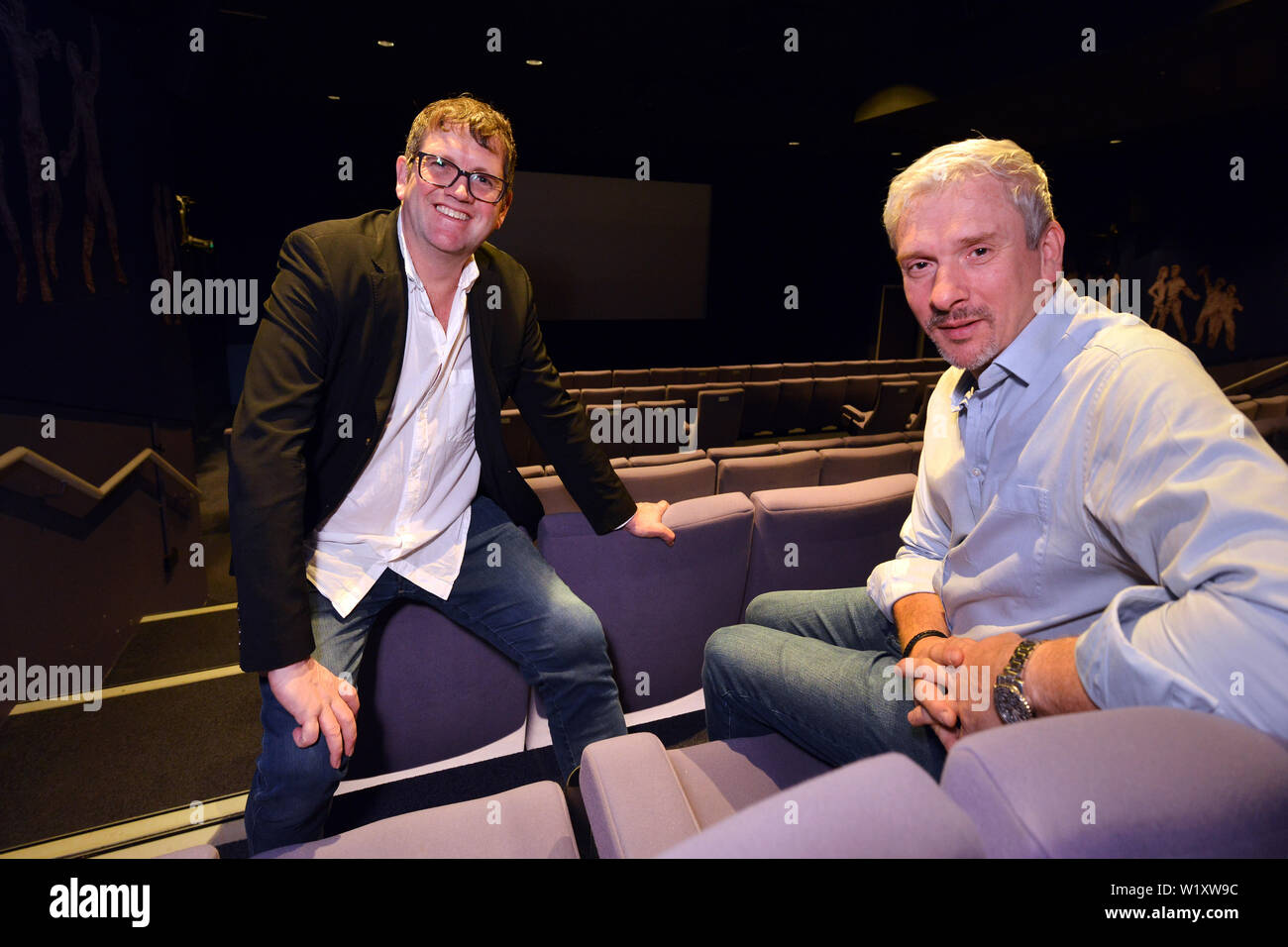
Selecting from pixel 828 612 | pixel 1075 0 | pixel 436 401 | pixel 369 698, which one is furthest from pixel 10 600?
pixel 1075 0

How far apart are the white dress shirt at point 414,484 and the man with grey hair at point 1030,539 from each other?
0.78 m

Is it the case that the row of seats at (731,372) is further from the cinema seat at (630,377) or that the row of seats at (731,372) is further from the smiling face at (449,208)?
the smiling face at (449,208)

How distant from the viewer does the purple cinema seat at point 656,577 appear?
1.89 meters

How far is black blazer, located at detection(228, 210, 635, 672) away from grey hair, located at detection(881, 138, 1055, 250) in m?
1.05

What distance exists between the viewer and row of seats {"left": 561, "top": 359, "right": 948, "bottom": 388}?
836cm

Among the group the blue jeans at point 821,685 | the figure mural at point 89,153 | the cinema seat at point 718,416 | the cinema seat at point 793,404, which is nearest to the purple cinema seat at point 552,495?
the blue jeans at point 821,685

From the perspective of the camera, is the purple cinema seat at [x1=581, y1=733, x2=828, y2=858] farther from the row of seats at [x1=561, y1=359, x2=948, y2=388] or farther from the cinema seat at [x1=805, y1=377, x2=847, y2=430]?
the cinema seat at [x1=805, y1=377, x2=847, y2=430]

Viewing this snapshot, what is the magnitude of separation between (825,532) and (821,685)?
0.78 meters

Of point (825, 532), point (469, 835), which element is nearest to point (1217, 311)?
point (825, 532)

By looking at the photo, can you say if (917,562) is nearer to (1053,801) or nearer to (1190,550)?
(1190,550)

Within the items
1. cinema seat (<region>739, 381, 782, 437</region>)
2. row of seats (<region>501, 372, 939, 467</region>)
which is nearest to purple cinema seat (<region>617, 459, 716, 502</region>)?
row of seats (<region>501, 372, 939, 467</region>)

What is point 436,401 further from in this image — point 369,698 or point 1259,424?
point 1259,424

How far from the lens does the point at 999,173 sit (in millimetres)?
1371

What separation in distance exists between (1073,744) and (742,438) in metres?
8.24
